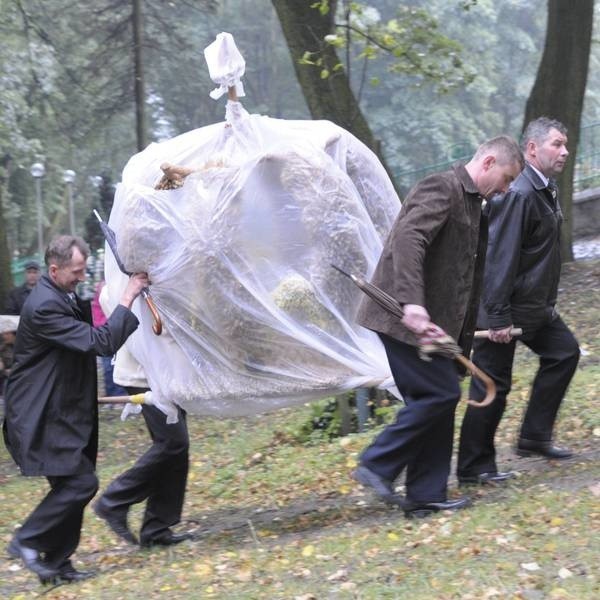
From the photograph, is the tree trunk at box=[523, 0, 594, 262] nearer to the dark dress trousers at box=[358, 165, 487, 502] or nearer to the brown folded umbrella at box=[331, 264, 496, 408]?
the dark dress trousers at box=[358, 165, 487, 502]

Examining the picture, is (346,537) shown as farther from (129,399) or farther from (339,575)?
(129,399)

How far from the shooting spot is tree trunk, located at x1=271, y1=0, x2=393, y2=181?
11422mm

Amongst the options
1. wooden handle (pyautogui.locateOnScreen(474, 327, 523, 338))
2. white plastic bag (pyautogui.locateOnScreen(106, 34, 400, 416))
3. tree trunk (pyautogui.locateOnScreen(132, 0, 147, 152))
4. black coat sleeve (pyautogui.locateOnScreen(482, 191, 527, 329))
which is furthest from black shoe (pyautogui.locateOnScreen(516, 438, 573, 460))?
tree trunk (pyautogui.locateOnScreen(132, 0, 147, 152))

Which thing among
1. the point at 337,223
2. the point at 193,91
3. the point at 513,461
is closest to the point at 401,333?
the point at 337,223

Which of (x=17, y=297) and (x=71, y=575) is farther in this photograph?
(x=17, y=297)

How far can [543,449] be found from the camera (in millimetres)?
6613

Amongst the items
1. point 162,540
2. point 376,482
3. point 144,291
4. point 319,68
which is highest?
point 319,68

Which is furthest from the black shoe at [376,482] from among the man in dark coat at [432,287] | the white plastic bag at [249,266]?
the white plastic bag at [249,266]

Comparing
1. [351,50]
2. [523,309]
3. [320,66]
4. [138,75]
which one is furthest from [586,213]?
[523,309]

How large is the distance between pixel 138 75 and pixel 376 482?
1656 centimetres

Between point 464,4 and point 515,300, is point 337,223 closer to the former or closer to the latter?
point 515,300

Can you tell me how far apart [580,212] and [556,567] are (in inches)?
544

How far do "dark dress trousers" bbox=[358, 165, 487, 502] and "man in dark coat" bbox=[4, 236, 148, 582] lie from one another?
1.28m

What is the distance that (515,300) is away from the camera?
20.1 feet
